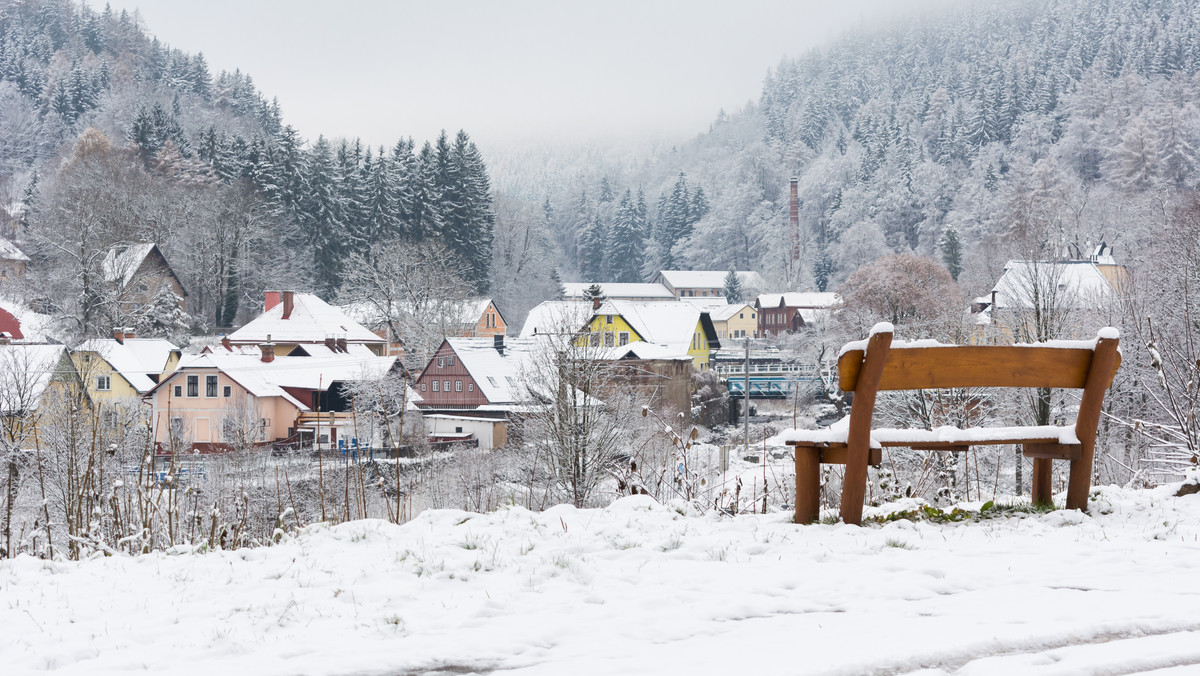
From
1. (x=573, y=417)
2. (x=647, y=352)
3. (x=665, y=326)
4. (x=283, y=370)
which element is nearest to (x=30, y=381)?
(x=283, y=370)

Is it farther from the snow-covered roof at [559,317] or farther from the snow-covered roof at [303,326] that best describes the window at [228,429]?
the snow-covered roof at [303,326]

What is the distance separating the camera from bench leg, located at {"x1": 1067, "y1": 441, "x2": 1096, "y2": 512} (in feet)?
16.9

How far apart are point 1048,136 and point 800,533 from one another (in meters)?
120

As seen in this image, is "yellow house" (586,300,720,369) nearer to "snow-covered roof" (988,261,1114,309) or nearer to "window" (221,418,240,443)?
"snow-covered roof" (988,261,1114,309)

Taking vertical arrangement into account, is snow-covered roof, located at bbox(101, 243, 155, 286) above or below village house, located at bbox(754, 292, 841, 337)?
above

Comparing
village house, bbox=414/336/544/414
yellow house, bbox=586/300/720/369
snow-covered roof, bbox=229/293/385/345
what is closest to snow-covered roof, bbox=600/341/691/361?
yellow house, bbox=586/300/720/369

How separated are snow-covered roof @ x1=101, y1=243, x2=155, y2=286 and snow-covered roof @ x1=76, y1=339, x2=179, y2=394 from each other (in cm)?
765

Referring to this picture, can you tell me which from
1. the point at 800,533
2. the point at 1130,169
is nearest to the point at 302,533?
the point at 800,533

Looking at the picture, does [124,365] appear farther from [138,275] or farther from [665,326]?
[665,326]

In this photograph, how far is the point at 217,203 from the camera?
66.0 metres

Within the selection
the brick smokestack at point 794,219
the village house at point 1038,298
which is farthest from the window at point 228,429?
the brick smokestack at point 794,219

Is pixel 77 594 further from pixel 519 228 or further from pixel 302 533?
pixel 519 228

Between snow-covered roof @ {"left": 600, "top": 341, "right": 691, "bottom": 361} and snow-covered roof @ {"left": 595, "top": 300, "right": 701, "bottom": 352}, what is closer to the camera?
snow-covered roof @ {"left": 600, "top": 341, "right": 691, "bottom": 361}

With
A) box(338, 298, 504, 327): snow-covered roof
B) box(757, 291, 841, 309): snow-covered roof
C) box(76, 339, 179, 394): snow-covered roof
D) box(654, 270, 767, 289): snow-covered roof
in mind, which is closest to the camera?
box(76, 339, 179, 394): snow-covered roof
